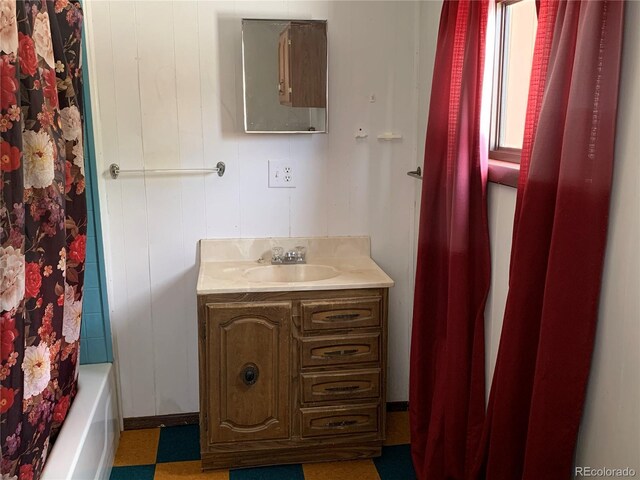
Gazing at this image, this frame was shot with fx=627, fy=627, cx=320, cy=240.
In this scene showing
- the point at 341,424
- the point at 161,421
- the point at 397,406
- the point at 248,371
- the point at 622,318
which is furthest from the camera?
the point at 397,406

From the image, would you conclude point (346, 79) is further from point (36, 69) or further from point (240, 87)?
point (36, 69)

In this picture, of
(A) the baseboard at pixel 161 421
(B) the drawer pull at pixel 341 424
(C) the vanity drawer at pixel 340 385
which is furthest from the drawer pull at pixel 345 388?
(A) the baseboard at pixel 161 421

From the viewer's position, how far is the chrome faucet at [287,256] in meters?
2.68

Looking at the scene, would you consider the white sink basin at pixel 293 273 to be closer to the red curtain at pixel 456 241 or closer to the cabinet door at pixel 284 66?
the red curtain at pixel 456 241

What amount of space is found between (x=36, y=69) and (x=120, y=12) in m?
0.97

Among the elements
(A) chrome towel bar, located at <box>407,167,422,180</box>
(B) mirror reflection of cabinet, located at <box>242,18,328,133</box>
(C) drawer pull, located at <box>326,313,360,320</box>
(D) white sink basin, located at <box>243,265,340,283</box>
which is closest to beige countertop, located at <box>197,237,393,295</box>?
(D) white sink basin, located at <box>243,265,340,283</box>

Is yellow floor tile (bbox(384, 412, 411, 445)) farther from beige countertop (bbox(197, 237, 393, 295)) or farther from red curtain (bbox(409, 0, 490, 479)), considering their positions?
beige countertop (bbox(197, 237, 393, 295))

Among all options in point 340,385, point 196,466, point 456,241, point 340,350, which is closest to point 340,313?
point 340,350

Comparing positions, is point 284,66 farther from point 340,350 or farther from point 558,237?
point 558,237

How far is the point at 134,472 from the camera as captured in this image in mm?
2449

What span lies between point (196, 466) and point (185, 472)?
53 millimetres

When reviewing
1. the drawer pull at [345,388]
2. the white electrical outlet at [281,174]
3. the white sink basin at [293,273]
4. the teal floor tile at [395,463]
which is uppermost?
the white electrical outlet at [281,174]

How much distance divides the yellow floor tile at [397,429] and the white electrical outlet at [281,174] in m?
1.16

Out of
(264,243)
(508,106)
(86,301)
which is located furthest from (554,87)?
(86,301)
